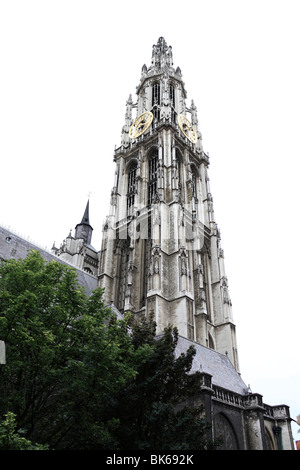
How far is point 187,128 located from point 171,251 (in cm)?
1988

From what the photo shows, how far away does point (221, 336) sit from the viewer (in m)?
32.8

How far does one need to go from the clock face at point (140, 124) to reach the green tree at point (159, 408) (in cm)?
3493

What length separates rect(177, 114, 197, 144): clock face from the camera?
44625 mm

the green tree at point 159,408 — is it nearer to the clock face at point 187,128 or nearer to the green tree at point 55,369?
the green tree at point 55,369

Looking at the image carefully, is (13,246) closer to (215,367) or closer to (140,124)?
(215,367)

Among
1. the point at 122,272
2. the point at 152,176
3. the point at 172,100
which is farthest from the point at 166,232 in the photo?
the point at 172,100

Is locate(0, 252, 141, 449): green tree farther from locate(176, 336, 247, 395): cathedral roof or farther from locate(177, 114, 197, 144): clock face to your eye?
locate(177, 114, 197, 144): clock face

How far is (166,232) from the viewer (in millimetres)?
33531

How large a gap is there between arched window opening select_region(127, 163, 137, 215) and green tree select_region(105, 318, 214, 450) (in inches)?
1081

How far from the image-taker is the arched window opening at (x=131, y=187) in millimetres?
40066

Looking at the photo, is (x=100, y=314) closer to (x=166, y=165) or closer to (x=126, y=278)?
(x=126, y=278)
